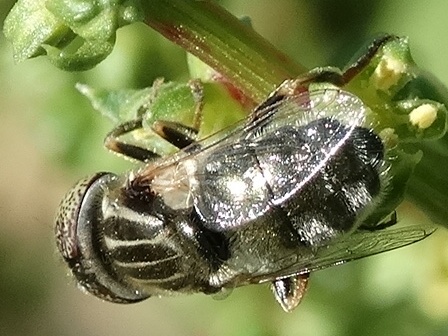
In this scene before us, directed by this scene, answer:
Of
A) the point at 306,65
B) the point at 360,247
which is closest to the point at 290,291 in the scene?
the point at 360,247

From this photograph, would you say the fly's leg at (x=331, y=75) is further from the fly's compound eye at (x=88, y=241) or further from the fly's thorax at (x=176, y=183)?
the fly's compound eye at (x=88, y=241)

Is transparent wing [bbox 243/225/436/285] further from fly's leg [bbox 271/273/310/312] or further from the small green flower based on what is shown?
the small green flower

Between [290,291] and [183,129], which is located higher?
[183,129]

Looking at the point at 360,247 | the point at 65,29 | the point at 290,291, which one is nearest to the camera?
the point at 65,29

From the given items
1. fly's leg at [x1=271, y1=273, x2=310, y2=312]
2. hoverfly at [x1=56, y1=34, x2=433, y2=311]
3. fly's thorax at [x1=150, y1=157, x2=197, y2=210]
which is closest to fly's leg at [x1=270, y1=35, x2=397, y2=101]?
hoverfly at [x1=56, y1=34, x2=433, y2=311]

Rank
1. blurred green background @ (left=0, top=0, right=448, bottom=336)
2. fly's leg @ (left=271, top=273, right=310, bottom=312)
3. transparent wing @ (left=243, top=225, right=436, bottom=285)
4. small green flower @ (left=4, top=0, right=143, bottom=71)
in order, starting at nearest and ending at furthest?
small green flower @ (left=4, top=0, right=143, bottom=71) → transparent wing @ (left=243, top=225, right=436, bottom=285) → fly's leg @ (left=271, top=273, right=310, bottom=312) → blurred green background @ (left=0, top=0, right=448, bottom=336)

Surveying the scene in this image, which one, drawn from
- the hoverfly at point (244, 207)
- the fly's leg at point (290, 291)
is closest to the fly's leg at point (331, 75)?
the hoverfly at point (244, 207)

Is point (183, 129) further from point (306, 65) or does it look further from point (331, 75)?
point (306, 65)
